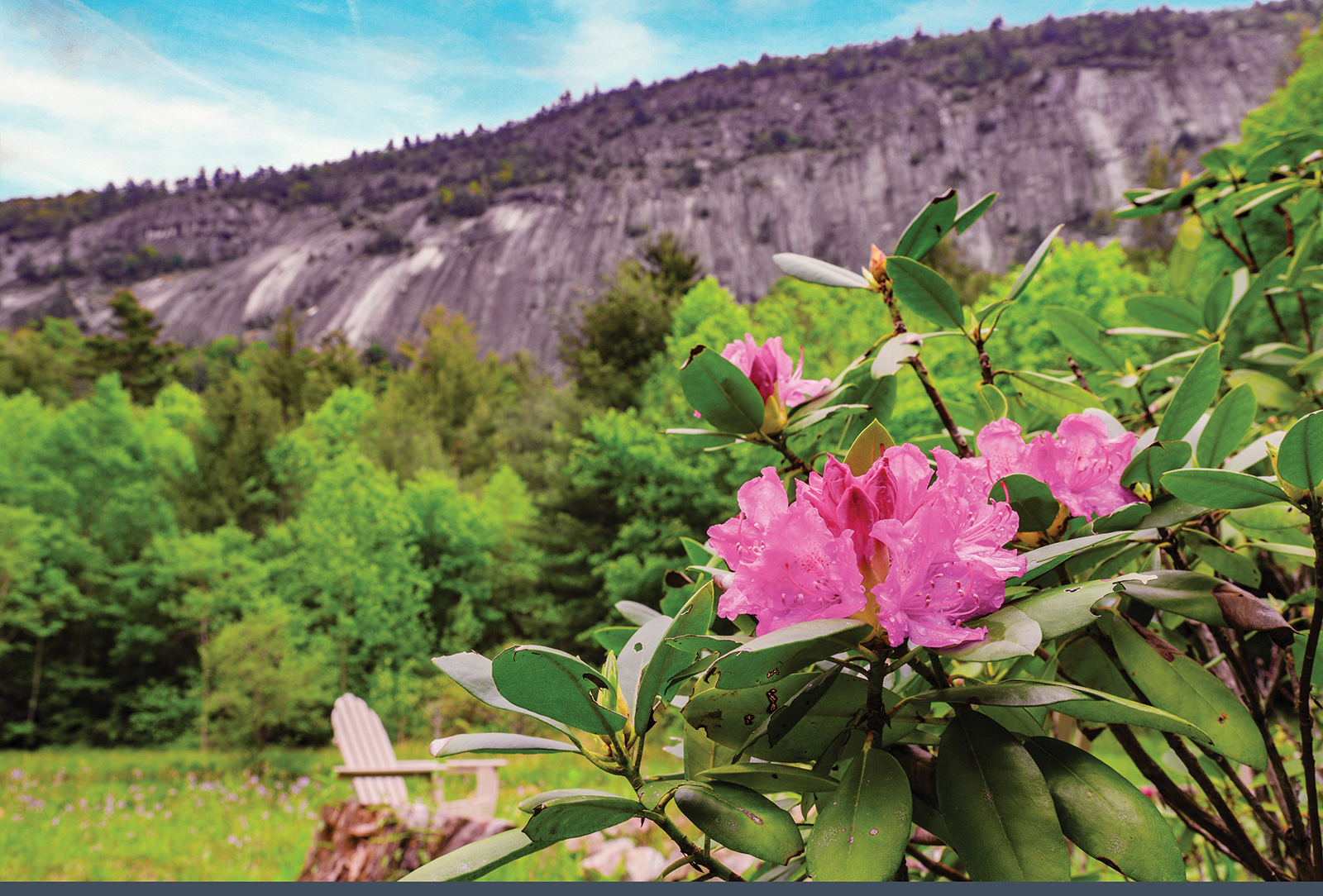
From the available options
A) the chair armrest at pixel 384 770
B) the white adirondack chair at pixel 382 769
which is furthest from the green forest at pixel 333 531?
the chair armrest at pixel 384 770

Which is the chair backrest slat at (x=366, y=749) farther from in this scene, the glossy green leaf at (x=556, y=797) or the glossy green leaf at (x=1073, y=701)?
the glossy green leaf at (x=1073, y=701)

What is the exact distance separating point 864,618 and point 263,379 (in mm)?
16123

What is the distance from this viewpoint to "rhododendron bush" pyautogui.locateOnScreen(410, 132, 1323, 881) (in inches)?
11.7

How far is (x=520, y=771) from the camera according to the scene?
16.5 feet

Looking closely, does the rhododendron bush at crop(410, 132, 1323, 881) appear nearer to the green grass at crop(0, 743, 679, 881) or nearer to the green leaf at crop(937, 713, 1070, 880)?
the green leaf at crop(937, 713, 1070, 880)

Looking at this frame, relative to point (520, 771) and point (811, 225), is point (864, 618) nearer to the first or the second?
point (520, 771)

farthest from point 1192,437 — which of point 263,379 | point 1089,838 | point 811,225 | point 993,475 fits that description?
point 811,225

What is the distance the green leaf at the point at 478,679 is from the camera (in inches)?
13.3

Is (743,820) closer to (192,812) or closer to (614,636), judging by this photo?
(614,636)

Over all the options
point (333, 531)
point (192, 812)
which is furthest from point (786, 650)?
point (333, 531)

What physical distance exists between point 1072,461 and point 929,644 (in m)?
0.22

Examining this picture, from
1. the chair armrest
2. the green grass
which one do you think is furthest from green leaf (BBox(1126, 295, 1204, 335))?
the chair armrest

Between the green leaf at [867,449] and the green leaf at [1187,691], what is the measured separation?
21 centimetres

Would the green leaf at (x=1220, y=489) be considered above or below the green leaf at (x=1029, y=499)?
above
